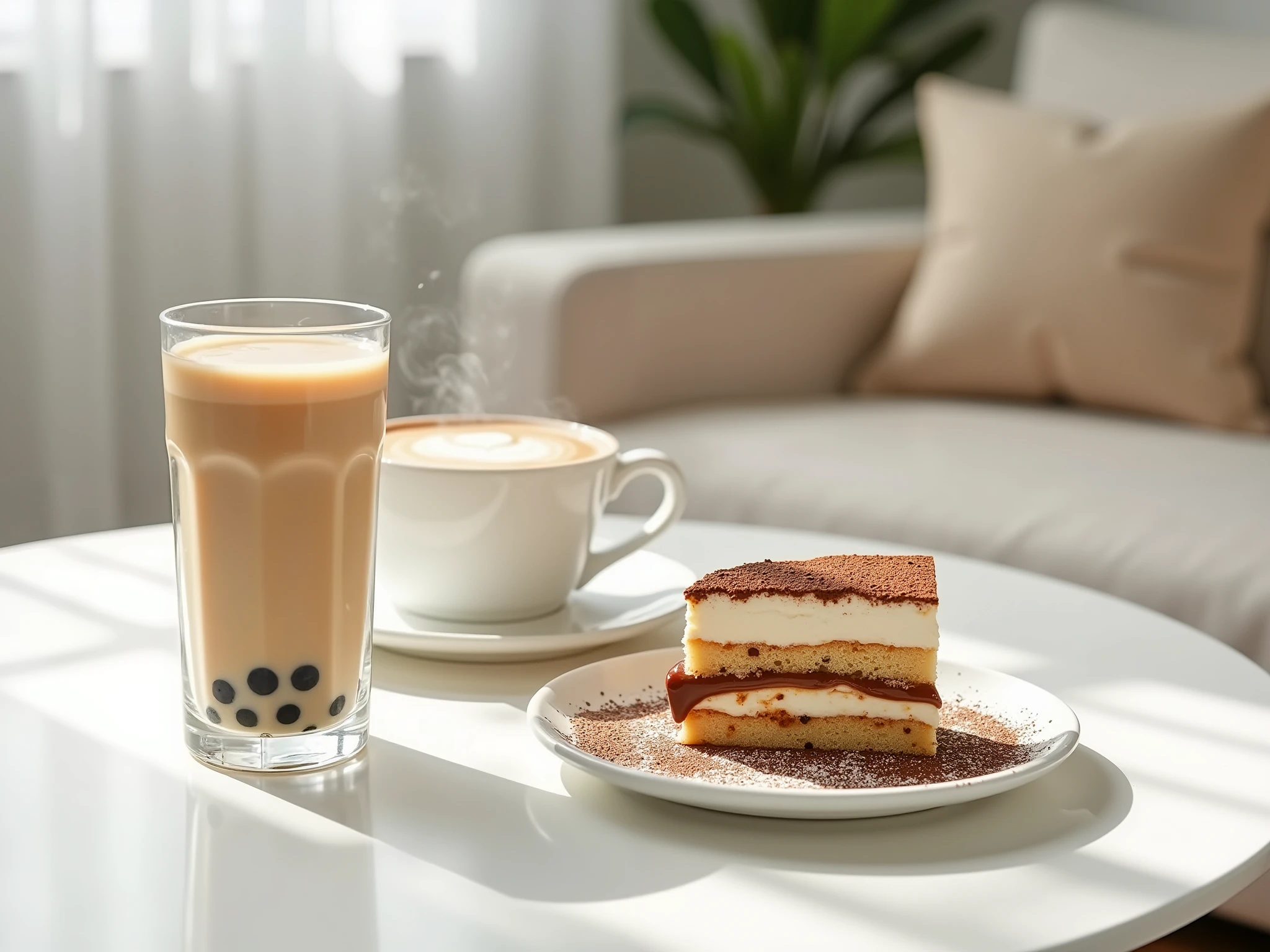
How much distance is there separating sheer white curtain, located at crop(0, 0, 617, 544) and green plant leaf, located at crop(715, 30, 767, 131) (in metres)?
0.27

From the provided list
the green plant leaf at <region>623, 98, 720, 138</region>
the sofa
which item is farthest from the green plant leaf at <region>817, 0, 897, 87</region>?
the sofa

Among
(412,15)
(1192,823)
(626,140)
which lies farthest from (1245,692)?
(626,140)

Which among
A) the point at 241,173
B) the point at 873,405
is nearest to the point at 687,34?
the point at 241,173

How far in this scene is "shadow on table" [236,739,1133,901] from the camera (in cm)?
65

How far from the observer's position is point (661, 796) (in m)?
0.69

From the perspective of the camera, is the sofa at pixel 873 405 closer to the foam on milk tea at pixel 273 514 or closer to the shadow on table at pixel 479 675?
the shadow on table at pixel 479 675

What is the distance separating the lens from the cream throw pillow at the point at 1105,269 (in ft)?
6.65

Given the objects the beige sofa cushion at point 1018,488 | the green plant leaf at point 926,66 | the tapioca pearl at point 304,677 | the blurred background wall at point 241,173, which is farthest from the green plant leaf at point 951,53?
the tapioca pearl at point 304,677

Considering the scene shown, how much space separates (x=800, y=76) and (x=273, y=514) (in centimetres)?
237

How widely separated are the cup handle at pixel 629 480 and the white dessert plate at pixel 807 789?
0.15 meters

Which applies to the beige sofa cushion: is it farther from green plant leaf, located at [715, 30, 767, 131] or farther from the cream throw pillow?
green plant leaf, located at [715, 30, 767, 131]

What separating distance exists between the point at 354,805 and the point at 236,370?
211 millimetres

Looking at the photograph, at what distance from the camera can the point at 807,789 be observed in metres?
0.69

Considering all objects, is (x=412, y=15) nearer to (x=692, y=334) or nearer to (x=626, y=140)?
(x=626, y=140)
